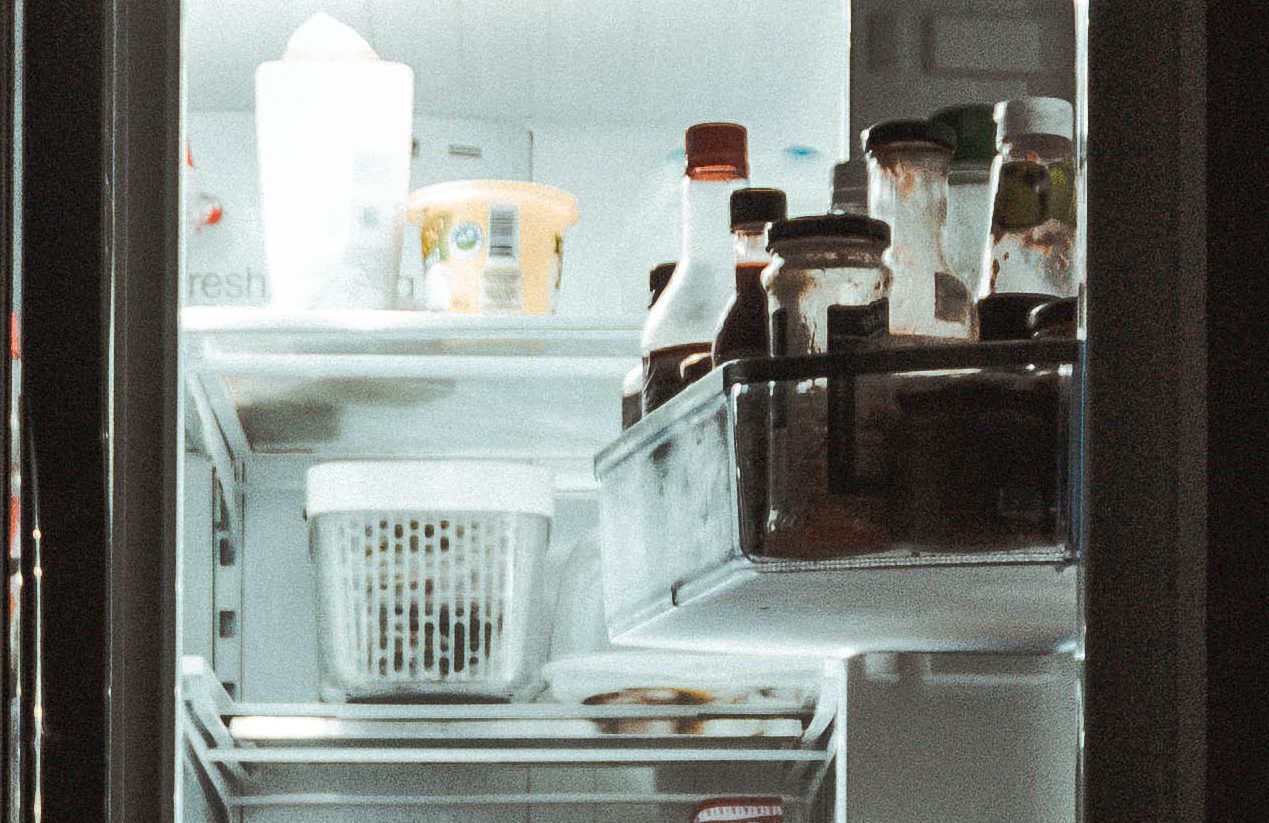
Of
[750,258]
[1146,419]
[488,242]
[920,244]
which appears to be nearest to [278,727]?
[488,242]

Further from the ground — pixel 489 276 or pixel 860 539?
pixel 489 276

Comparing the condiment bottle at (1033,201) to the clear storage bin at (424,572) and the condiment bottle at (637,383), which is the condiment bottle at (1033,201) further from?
the clear storage bin at (424,572)

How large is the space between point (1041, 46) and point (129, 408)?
2.77ft

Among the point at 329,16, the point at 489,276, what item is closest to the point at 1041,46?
the point at 489,276

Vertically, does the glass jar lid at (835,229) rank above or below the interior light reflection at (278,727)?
above

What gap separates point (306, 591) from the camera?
1.84m

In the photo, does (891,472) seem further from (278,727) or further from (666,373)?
(278,727)

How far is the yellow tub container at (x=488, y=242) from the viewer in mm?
1544

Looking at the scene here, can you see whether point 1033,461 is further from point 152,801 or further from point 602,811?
point 602,811

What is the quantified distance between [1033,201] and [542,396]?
0.91m

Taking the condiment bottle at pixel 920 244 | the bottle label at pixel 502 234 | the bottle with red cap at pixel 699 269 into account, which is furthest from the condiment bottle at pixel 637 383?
the bottle label at pixel 502 234

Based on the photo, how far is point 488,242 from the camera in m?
1.55

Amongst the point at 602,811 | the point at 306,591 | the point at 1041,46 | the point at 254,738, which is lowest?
the point at 602,811

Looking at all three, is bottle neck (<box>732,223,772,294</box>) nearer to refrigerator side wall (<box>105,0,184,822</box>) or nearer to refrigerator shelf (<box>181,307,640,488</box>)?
refrigerator side wall (<box>105,0,184,822</box>)
